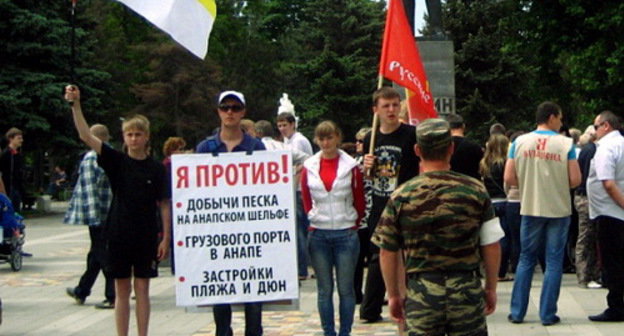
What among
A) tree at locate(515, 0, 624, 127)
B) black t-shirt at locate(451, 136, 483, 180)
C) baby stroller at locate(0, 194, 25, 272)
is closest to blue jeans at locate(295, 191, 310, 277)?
black t-shirt at locate(451, 136, 483, 180)

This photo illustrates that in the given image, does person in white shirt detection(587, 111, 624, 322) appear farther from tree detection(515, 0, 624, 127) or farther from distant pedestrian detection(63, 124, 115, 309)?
tree detection(515, 0, 624, 127)

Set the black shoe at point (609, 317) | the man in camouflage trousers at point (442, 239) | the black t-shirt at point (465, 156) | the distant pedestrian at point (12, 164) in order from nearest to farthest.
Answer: the man in camouflage trousers at point (442, 239), the black shoe at point (609, 317), the black t-shirt at point (465, 156), the distant pedestrian at point (12, 164)

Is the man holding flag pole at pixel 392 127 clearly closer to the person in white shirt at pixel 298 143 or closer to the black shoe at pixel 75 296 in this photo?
the person in white shirt at pixel 298 143

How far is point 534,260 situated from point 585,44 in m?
27.5

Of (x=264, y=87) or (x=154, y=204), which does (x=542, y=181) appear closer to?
(x=154, y=204)

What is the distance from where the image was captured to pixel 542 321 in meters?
10.4

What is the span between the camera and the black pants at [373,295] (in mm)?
10336

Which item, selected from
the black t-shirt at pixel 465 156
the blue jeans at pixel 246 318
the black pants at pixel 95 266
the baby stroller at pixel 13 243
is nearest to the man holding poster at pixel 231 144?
the blue jeans at pixel 246 318

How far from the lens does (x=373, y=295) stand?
10.4 m

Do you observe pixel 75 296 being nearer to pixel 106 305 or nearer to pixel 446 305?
pixel 106 305

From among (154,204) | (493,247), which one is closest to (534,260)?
(154,204)

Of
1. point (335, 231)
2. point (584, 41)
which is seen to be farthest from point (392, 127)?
point (584, 41)

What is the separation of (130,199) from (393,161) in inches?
80.0

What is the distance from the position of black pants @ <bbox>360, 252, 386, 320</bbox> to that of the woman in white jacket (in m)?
1.17
